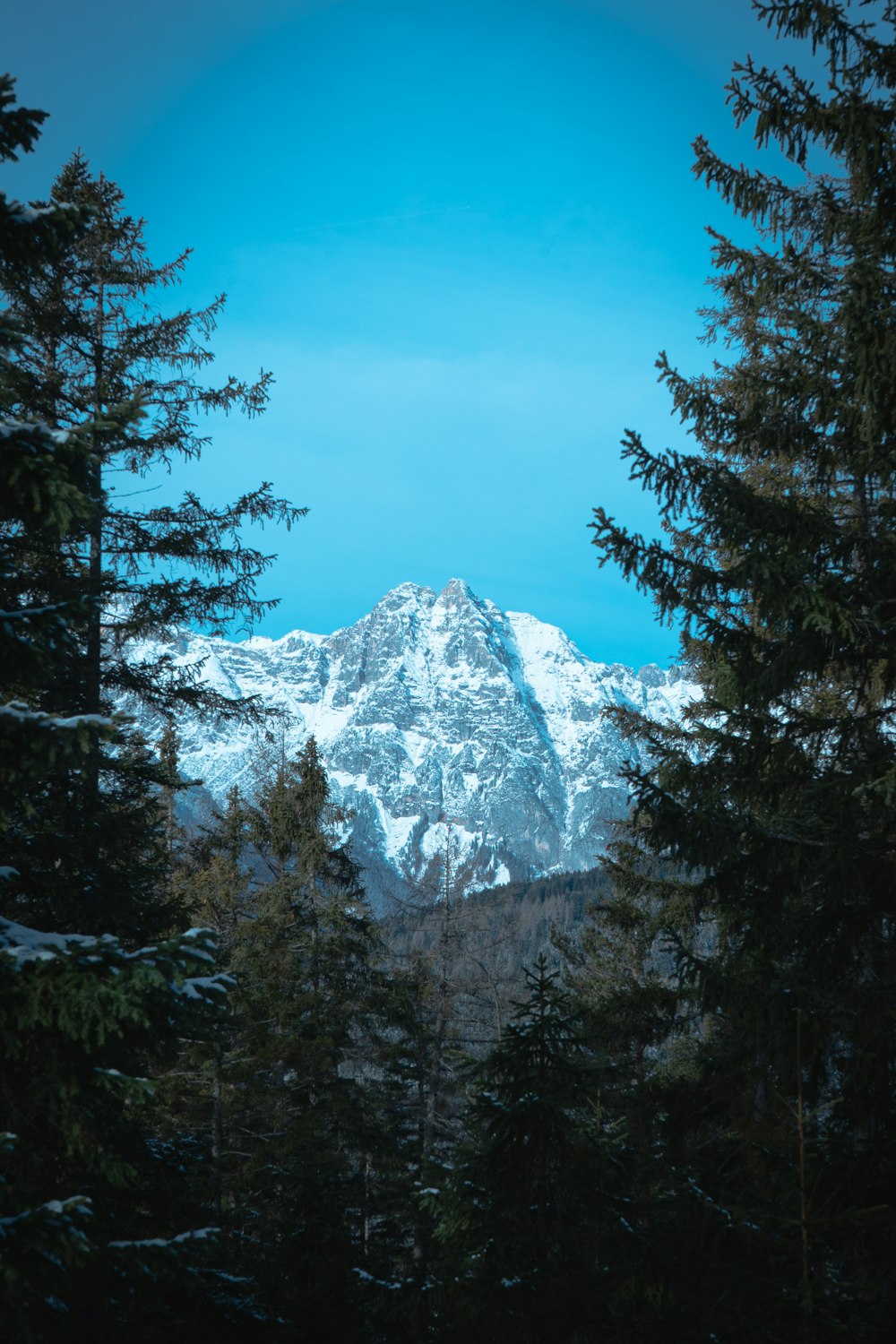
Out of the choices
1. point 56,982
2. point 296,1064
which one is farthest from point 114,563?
point 296,1064

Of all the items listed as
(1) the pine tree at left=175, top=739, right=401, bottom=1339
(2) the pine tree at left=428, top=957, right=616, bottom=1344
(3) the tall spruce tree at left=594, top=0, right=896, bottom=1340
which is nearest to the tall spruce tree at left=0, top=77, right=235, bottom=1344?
(2) the pine tree at left=428, top=957, right=616, bottom=1344

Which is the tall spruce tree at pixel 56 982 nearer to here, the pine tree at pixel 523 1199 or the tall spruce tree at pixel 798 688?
the pine tree at pixel 523 1199

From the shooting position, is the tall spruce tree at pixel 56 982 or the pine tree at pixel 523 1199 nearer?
the tall spruce tree at pixel 56 982

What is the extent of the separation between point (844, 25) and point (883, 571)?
11.9 feet

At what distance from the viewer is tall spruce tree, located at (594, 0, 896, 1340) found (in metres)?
5.90

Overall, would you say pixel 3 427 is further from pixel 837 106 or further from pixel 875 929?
pixel 875 929

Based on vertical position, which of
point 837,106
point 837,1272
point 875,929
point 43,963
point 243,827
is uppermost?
point 837,106

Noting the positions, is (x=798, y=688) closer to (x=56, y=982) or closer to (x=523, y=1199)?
(x=523, y=1199)

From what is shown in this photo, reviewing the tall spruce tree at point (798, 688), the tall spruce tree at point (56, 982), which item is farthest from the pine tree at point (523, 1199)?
the tall spruce tree at point (56, 982)

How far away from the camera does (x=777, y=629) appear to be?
707 centimetres

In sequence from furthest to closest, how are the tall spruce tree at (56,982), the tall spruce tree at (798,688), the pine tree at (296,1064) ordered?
the pine tree at (296,1064), the tall spruce tree at (798,688), the tall spruce tree at (56,982)

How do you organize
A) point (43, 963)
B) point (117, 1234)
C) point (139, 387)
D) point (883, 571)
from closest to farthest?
point (43, 963), point (117, 1234), point (883, 571), point (139, 387)

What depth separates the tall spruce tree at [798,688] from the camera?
590 centimetres

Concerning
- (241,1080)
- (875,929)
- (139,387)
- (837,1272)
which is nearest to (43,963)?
(837,1272)
